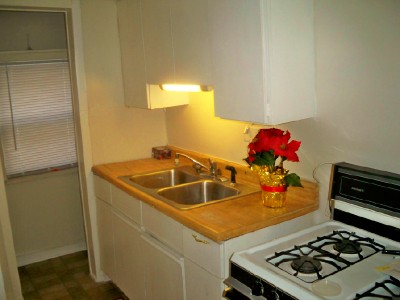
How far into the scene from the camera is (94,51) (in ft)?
10.3

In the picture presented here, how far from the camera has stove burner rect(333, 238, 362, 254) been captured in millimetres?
1733

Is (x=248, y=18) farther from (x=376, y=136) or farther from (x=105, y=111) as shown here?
(x=105, y=111)

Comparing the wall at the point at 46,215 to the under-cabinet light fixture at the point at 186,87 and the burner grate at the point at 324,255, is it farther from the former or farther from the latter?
the burner grate at the point at 324,255

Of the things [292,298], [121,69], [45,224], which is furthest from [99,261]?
[292,298]

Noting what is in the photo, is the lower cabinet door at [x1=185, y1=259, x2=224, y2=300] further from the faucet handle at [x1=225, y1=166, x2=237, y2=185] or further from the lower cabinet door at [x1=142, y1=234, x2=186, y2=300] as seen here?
the faucet handle at [x1=225, y1=166, x2=237, y2=185]

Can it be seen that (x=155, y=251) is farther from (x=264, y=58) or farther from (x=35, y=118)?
(x=35, y=118)

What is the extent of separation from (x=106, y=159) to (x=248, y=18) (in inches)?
70.0

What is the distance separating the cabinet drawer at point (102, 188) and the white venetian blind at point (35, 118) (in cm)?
83

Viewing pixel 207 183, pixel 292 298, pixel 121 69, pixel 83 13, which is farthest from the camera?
pixel 121 69

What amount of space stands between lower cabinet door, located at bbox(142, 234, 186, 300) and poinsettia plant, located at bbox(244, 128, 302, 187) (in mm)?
665

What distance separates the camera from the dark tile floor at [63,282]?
10.8 feet

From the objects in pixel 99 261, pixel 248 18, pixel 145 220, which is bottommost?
pixel 99 261

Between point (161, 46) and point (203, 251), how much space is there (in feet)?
4.32

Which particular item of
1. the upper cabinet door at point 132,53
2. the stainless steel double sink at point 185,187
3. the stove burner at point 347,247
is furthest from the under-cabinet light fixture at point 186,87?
the stove burner at point 347,247
